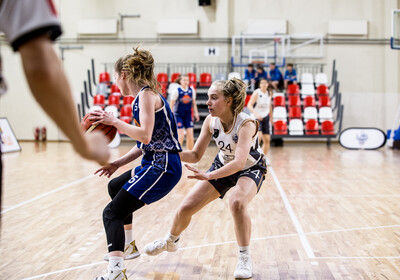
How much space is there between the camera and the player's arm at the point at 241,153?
286 cm

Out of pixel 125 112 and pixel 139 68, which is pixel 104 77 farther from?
pixel 139 68

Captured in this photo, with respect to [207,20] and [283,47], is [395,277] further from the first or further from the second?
[207,20]

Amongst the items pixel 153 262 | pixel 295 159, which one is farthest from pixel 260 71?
pixel 153 262

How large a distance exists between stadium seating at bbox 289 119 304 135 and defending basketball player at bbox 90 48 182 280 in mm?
11071

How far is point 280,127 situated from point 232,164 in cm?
1085

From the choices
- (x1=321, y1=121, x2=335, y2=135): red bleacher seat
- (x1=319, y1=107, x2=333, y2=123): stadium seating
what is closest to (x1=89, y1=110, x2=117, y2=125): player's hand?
(x1=321, y1=121, x2=335, y2=135): red bleacher seat

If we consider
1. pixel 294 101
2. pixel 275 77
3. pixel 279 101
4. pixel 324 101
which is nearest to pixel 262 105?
pixel 279 101

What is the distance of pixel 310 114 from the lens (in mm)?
13969

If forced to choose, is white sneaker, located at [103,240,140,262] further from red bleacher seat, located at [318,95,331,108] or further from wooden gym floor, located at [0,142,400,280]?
red bleacher seat, located at [318,95,331,108]

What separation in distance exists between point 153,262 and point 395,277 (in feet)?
5.28

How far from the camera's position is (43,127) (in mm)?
15609

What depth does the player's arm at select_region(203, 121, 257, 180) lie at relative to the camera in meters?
2.86

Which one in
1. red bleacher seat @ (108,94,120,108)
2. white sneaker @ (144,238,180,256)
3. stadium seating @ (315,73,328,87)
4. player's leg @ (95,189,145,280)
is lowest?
white sneaker @ (144,238,180,256)

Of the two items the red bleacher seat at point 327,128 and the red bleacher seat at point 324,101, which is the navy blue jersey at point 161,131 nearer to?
the red bleacher seat at point 327,128
